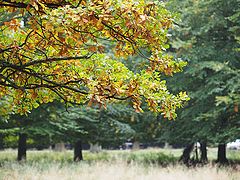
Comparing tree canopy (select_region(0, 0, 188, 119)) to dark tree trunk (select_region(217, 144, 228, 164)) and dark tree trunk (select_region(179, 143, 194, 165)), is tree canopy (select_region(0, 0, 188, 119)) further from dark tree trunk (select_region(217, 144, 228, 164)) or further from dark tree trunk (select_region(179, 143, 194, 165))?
Result: dark tree trunk (select_region(179, 143, 194, 165))

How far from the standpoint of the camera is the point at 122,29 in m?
4.12

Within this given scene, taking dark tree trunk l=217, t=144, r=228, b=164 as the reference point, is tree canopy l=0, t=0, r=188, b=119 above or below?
above

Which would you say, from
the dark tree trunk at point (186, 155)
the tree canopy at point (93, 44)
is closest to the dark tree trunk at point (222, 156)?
the dark tree trunk at point (186, 155)

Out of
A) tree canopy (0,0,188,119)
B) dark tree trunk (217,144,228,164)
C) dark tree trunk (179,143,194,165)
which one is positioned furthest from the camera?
dark tree trunk (179,143,194,165)

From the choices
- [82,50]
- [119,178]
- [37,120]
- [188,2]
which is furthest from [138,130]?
[82,50]

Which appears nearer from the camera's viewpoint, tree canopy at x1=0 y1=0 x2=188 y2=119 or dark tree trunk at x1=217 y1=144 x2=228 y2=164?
tree canopy at x1=0 y1=0 x2=188 y2=119

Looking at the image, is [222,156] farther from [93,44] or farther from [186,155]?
[93,44]

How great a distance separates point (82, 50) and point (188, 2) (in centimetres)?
1224

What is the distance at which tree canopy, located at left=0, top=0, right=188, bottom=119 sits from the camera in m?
3.54

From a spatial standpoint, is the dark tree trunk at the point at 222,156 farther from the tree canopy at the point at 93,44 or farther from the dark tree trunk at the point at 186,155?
the tree canopy at the point at 93,44

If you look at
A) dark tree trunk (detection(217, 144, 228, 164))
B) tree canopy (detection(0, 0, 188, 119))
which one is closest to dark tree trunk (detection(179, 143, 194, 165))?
dark tree trunk (detection(217, 144, 228, 164))

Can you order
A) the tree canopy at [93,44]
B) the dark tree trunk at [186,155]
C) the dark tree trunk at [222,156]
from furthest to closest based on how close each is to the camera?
the dark tree trunk at [186,155] → the dark tree trunk at [222,156] → the tree canopy at [93,44]

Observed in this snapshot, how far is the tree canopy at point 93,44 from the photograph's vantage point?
354 centimetres

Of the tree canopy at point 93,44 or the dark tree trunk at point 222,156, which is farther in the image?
the dark tree trunk at point 222,156
